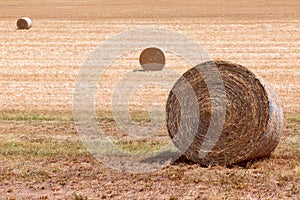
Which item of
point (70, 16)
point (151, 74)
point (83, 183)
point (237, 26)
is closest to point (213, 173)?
point (83, 183)

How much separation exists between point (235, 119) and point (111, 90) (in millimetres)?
7441

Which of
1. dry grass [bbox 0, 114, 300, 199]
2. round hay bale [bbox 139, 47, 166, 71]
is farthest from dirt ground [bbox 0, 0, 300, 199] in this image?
round hay bale [bbox 139, 47, 166, 71]

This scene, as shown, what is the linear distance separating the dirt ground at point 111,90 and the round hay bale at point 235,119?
23 cm

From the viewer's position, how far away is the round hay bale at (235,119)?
30.2ft

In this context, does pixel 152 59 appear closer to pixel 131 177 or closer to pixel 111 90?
pixel 111 90

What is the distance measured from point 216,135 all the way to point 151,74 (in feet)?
31.7

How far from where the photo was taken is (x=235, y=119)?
944cm

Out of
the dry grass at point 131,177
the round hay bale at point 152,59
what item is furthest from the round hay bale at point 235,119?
the round hay bale at point 152,59

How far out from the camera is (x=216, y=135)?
30.9 feet

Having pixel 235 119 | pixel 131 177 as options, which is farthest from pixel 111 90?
pixel 131 177

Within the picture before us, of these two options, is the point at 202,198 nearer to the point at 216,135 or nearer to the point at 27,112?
the point at 216,135

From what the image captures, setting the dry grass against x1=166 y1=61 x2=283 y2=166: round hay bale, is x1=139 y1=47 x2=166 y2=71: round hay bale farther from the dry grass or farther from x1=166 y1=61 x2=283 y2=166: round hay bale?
x1=166 y1=61 x2=283 y2=166: round hay bale

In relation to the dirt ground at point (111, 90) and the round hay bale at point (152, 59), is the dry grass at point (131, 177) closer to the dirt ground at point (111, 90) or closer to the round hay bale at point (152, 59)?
the dirt ground at point (111, 90)

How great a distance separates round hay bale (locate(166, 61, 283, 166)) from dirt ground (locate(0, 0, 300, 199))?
0.23 metres
